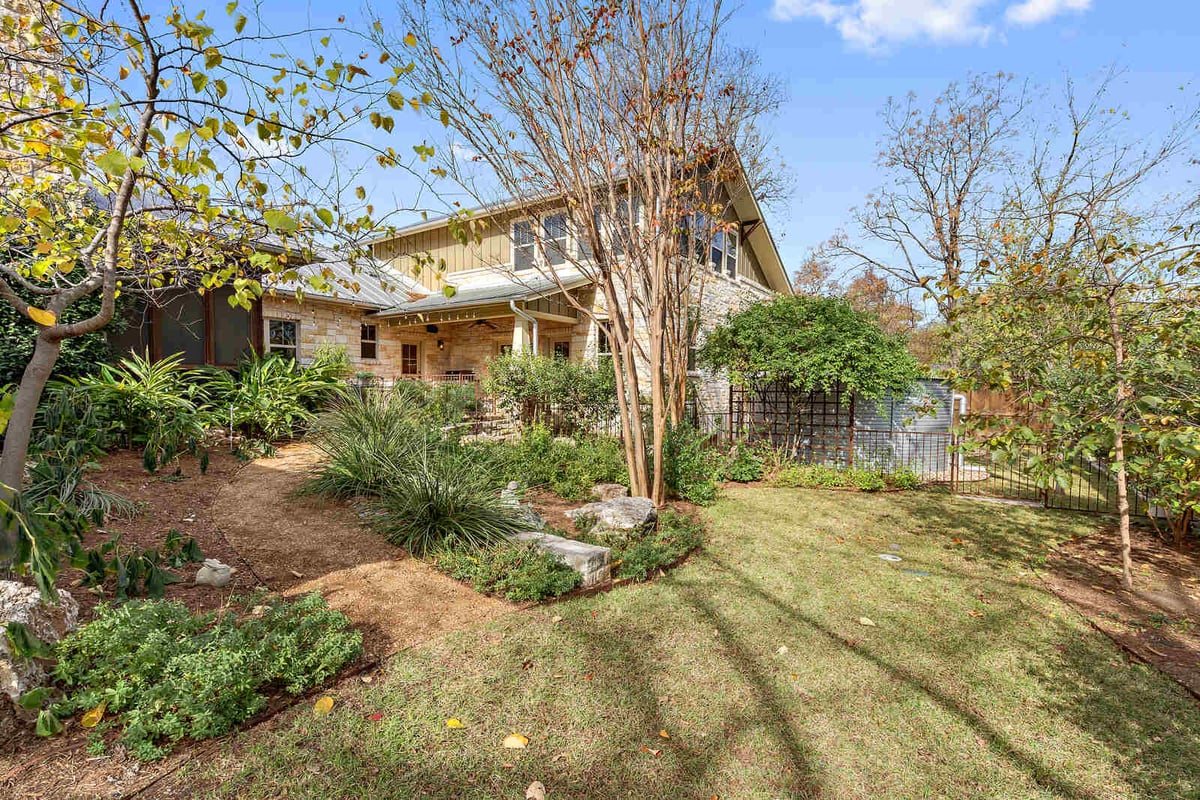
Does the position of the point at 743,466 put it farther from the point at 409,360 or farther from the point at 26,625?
the point at 409,360

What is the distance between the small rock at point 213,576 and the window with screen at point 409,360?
38.2 ft

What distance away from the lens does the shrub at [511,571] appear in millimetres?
3719

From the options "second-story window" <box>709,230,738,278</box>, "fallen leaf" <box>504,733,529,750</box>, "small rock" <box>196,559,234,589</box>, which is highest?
"second-story window" <box>709,230,738,278</box>

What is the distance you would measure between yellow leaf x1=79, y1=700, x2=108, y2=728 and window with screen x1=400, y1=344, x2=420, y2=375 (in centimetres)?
1304

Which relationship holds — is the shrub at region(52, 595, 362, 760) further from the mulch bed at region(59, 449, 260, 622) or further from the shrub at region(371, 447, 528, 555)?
the shrub at region(371, 447, 528, 555)

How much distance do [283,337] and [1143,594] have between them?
1416cm

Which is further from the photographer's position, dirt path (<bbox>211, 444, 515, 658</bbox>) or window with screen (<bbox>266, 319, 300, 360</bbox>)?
window with screen (<bbox>266, 319, 300, 360</bbox>)

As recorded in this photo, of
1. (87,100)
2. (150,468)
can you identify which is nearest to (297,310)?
(150,468)

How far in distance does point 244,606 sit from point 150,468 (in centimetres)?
210

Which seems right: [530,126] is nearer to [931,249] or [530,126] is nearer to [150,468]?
[150,468]

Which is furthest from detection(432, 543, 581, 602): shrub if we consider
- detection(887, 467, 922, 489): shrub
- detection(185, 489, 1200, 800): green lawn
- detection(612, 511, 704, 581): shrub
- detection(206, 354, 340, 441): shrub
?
detection(887, 467, 922, 489): shrub

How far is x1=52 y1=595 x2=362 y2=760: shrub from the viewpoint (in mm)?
2102

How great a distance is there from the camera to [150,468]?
4297 millimetres

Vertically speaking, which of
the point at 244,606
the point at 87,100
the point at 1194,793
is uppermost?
the point at 87,100
